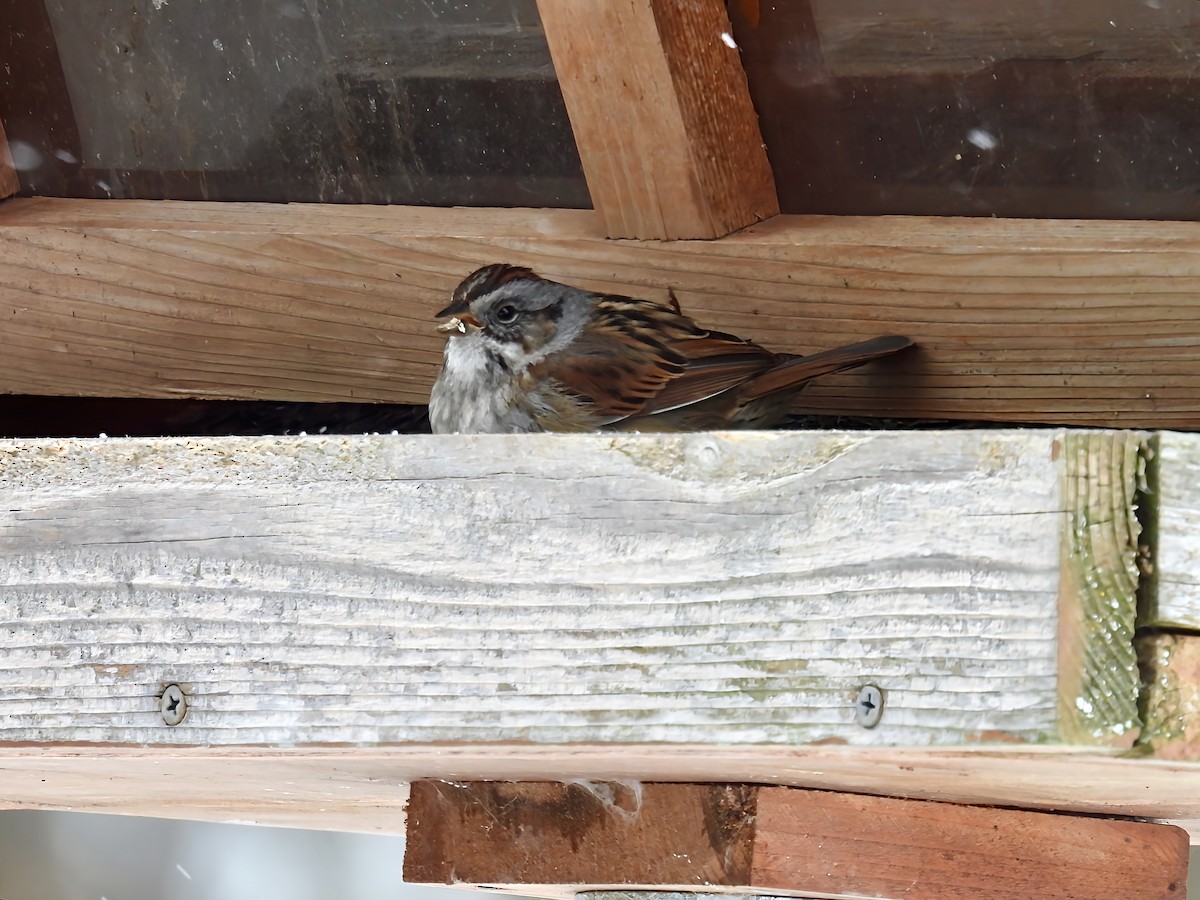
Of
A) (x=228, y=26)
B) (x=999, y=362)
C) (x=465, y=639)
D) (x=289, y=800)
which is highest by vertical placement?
(x=228, y=26)

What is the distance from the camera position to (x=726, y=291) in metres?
2.05

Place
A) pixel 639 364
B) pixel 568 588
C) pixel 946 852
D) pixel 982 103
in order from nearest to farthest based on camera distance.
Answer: pixel 568 588
pixel 946 852
pixel 982 103
pixel 639 364

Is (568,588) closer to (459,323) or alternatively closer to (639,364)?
(459,323)

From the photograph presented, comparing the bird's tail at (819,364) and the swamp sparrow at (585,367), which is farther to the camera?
the swamp sparrow at (585,367)

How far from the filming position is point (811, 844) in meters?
1.61

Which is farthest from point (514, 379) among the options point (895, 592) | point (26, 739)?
point (895, 592)

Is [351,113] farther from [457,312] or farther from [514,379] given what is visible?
[514,379]

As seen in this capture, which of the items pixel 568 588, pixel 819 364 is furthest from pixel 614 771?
pixel 819 364

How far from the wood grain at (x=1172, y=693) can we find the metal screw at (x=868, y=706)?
198 millimetres

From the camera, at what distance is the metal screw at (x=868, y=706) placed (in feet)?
3.89

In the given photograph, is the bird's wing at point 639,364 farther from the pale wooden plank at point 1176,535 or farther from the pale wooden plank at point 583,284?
the pale wooden plank at point 1176,535

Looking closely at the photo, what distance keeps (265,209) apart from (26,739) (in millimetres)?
1128

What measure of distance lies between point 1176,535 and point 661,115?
1003 millimetres

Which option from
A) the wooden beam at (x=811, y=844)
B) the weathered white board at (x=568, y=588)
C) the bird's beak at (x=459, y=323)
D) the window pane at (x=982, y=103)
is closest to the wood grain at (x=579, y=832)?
the wooden beam at (x=811, y=844)
